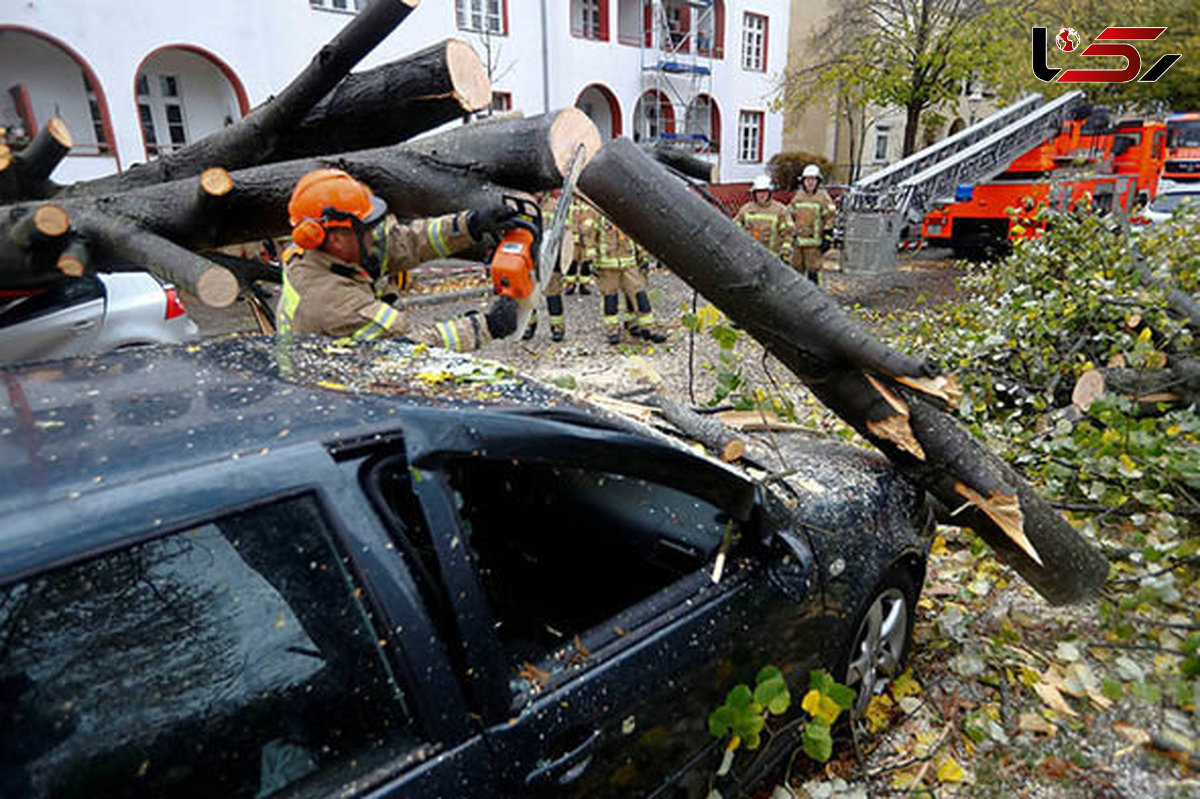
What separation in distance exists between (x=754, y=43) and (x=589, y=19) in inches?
240

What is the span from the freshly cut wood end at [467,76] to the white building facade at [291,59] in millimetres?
7479

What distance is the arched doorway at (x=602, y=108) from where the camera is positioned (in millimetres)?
20469

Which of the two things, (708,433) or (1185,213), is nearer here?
(708,433)

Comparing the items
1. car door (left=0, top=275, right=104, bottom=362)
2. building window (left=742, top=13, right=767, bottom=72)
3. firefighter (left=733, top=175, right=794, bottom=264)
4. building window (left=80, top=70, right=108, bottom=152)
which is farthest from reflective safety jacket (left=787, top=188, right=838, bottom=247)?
building window (left=742, top=13, right=767, bottom=72)

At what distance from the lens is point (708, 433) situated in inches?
A: 98.6

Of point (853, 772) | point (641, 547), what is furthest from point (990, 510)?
point (641, 547)

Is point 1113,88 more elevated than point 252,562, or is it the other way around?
point 1113,88

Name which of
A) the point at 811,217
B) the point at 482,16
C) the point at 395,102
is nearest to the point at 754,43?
the point at 482,16

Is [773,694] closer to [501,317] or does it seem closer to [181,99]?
[501,317]

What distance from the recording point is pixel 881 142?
28438 mm

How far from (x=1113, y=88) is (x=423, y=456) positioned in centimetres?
3015

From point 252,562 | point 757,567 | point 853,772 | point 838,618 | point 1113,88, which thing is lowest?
point 853,772

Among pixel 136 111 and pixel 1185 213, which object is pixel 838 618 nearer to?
pixel 1185 213

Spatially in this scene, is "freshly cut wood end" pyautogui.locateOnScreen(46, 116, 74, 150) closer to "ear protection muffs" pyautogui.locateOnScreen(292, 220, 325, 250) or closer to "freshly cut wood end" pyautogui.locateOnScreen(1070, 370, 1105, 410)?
"ear protection muffs" pyautogui.locateOnScreen(292, 220, 325, 250)
